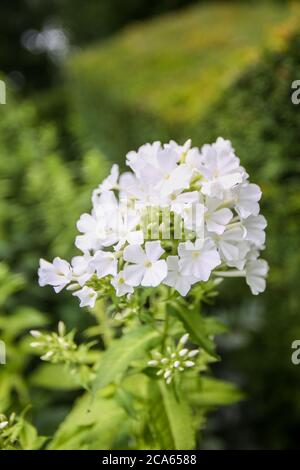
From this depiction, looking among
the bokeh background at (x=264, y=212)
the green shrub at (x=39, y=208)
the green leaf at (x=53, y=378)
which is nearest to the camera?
the green leaf at (x=53, y=378)

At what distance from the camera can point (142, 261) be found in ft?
4.81

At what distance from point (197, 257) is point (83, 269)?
32 cm

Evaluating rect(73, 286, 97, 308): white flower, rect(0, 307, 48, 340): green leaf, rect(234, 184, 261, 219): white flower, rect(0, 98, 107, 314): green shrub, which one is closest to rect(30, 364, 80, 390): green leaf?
rect(0, 307, 48, 340): green leaf

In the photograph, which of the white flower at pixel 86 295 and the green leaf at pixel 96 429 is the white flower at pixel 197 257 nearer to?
the white flower at pixel 86 295

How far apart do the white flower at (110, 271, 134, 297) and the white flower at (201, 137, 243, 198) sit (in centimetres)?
30

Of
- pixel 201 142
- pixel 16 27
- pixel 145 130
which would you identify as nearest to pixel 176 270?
pixel 201 142

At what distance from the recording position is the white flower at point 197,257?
56.9 inches

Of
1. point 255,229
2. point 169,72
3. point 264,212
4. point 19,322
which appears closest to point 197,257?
point 255,229

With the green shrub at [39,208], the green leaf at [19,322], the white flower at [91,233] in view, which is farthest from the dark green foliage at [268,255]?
the white flower at [91,233]

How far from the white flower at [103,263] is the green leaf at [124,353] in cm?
33

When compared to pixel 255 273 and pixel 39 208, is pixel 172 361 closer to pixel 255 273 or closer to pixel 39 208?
pixel 255 273

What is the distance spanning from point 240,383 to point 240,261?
222cm

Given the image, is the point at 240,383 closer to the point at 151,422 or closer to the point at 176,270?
the point at 151,422

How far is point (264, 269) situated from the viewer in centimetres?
166
